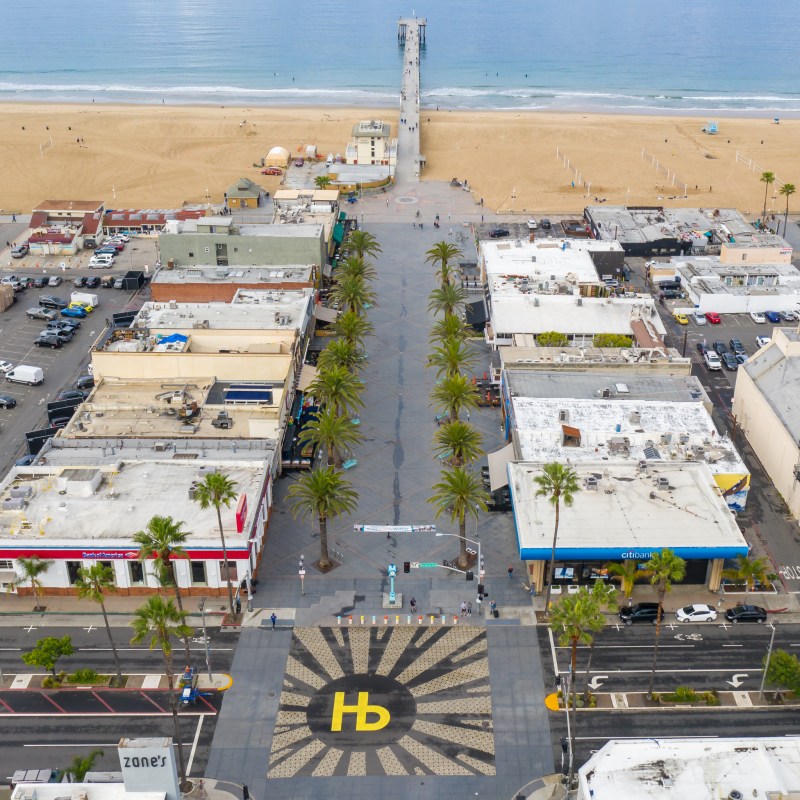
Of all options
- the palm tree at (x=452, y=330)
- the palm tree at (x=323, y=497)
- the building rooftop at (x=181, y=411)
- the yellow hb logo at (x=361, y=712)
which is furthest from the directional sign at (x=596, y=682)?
the palm tree at (x=452, y=330)

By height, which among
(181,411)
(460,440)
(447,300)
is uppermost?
(447,300)

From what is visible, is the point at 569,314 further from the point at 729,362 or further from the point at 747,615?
the point at 747,615

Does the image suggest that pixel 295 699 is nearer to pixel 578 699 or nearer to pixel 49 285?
pixel 578 699

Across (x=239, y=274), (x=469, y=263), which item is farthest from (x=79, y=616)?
(x=469, y=263)

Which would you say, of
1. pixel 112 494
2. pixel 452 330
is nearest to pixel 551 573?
pixel 112 494

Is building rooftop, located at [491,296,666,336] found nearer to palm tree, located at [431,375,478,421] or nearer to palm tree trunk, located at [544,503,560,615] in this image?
palm tree, located at [431,375,478,421]

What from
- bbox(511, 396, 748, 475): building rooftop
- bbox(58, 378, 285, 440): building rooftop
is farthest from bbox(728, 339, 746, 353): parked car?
bbox(58, 378, 285, 440): building rooftop
